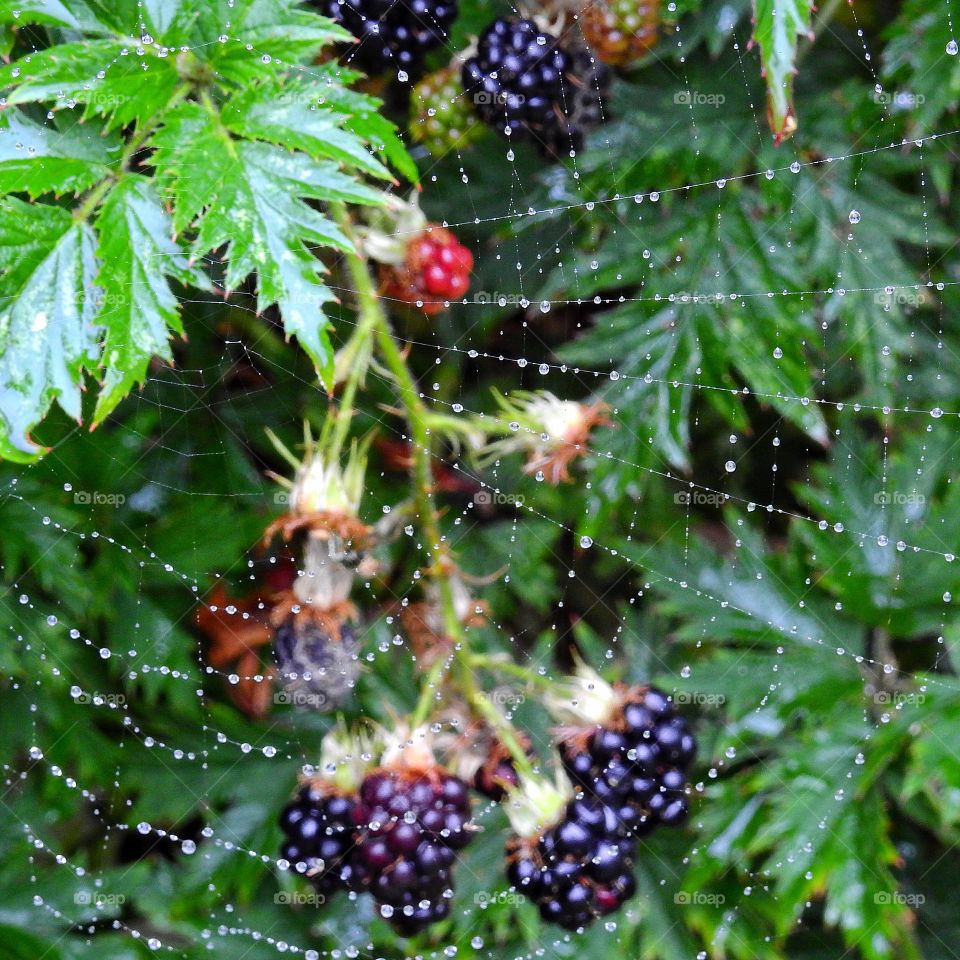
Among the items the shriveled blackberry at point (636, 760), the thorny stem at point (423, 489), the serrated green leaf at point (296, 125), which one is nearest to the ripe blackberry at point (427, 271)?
the thorny stem at point (423, 489)

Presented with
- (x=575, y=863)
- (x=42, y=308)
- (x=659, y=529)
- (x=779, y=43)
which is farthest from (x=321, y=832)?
(x=779, y=43)

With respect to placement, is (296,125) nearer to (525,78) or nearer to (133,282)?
(133,282)

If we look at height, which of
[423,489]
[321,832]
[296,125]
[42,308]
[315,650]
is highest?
[296,125]

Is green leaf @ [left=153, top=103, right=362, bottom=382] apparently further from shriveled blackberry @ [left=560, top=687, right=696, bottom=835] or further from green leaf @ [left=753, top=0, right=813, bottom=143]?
shriveled blackberry @ [left=560, top=687, right=696, bottom=835]

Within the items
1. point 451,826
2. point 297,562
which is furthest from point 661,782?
point 297,562

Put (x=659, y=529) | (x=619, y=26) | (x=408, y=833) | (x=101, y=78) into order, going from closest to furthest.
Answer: (x=101, y=78) < (x=408, y=833) < (x=619, y=26) < (x=659, y=529)

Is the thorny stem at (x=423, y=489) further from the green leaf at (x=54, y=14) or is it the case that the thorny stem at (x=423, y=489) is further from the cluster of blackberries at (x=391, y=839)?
the green leaf at (x=54, y=14)
